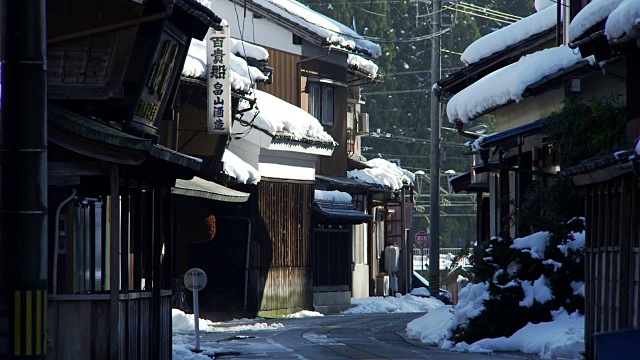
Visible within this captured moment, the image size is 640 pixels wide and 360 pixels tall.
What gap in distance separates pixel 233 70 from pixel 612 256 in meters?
15.0

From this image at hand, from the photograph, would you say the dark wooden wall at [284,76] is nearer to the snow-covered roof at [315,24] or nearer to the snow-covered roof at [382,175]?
the snow-covered roof at [315,24]

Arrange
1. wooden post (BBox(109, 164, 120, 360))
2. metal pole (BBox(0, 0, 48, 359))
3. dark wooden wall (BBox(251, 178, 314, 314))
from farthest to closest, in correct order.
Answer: dark wooden wall (BBox(251, 178, 314, 314)), wooden post (BBox(109, 164, 120, 360)), metal pole (BBox(0, 0, 48, 359))

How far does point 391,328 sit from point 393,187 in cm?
2023

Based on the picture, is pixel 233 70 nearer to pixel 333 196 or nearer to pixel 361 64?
pixel 333 196

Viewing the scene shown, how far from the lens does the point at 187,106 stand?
27859 millimetres

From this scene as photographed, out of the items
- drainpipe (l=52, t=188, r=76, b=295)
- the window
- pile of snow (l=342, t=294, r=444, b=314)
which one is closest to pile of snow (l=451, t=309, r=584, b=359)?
drainpipe (l=52, t=188, r=76, b=295)

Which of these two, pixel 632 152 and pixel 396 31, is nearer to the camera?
pixel 632 152

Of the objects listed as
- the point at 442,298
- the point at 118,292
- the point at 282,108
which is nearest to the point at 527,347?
the point at 118,292

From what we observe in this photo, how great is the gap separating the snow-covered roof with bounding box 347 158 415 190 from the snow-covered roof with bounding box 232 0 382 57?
547 centimetres

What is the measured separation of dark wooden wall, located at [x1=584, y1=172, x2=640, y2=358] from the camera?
49.0 feet

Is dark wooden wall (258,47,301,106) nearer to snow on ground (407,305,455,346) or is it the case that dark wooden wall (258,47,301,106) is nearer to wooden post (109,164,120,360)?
snow on ground (407,305,455,346)

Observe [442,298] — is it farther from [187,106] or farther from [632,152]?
[632,152]

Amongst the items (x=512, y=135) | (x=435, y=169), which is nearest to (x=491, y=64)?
(x=512, y=135)

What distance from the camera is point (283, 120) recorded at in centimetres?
3491
